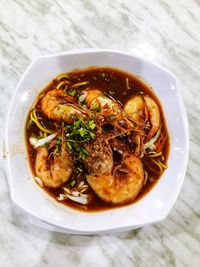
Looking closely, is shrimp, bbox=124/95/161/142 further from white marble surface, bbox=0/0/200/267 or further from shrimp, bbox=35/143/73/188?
shrimp, bbox=35/143/73/188

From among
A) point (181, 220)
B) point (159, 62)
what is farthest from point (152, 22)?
point (181, 220)

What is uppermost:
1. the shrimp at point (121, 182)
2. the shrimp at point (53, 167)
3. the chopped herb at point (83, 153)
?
the chopped herb at point (83, 153)

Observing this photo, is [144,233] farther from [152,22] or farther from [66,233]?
[152,22]

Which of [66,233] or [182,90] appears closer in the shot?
[66,233]

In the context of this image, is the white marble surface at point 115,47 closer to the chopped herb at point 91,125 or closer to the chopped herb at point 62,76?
the chopped herb at point 62,76

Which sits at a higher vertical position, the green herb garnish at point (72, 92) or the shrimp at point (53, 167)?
the green herb garnish at point (72, 92)

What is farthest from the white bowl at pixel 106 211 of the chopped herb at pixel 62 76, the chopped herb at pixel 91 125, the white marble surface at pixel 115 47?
the chopped herb at pixel 91 125
